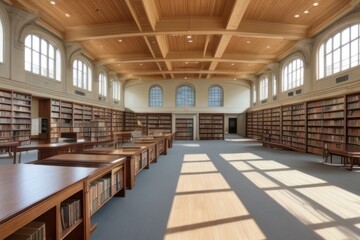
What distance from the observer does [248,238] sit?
2309 millimetres

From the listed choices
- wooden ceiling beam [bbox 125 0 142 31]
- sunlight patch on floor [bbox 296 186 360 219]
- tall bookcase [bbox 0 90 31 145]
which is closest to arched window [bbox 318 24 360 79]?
sunlight patch on floor [bbox 296 186 360 219]

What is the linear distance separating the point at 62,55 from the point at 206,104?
12.2m

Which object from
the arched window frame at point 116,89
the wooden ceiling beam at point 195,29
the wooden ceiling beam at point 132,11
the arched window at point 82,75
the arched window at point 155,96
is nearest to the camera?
the wooden ceiling beam at point 132,11

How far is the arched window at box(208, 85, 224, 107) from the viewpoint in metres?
19.0

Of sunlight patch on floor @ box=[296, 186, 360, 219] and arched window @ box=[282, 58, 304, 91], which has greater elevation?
arched window @ box=[282, 58, 304, 91]

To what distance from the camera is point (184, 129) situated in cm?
1778

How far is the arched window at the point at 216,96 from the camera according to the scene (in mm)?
19031

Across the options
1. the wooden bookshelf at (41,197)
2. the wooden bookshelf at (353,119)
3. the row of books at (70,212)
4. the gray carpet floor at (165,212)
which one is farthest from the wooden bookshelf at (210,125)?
the row of books at (70,212)

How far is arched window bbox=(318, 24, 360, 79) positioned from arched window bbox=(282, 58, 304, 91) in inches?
60.3

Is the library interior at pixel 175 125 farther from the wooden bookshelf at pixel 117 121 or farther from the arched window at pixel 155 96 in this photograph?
the arched window at pixel 155 96

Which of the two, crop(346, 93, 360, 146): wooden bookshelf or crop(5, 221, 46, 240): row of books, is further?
crop(346, 93, 360, 146): wooden bookshelf

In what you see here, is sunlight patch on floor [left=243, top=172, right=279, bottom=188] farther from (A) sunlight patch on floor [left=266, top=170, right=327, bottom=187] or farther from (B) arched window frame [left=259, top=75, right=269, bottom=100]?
(B) arched window frame [left=259, top=75, right=269, bottom=100]

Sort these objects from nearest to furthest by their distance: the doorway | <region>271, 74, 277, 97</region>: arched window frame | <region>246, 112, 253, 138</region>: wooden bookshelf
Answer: <region>271, 74, 277, 97</region>: arched window frame
<region>246, 112, 253, 138</region>: wooden bookshelf
the doorway

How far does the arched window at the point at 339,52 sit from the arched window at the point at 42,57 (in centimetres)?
1206
